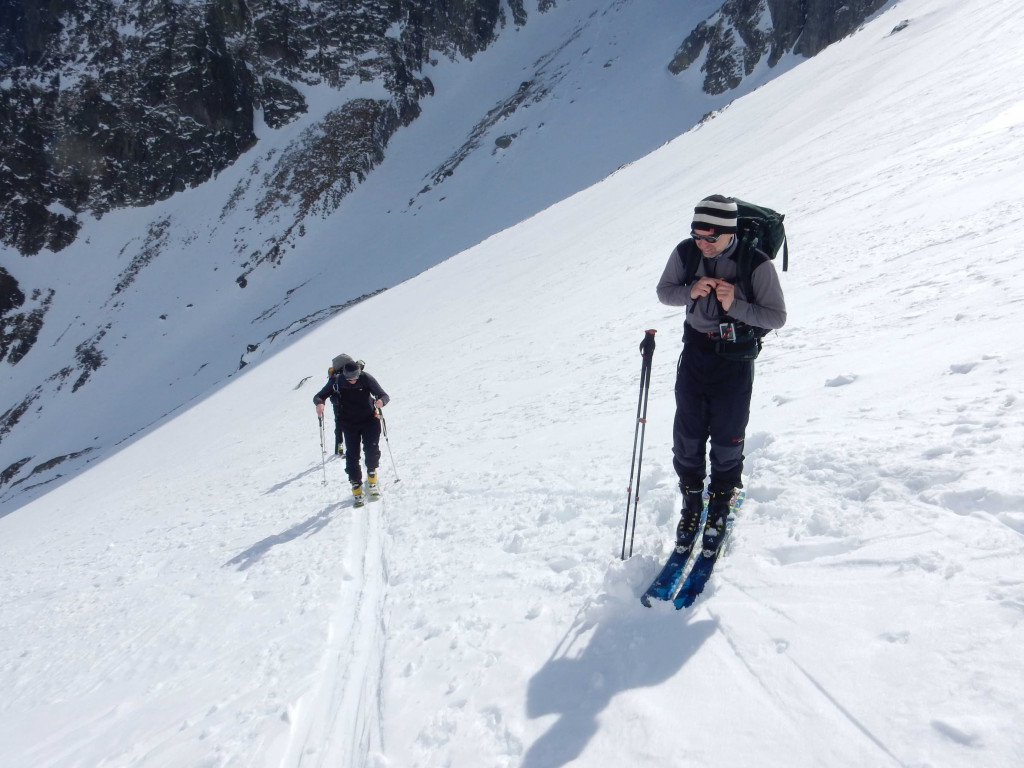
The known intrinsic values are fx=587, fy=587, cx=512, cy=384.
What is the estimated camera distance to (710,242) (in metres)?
3.67

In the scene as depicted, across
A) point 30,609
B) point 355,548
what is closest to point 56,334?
point 30,609

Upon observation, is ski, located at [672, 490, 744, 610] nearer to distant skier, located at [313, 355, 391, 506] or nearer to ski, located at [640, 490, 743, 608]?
ski, located at [640, 490, 743, 608]

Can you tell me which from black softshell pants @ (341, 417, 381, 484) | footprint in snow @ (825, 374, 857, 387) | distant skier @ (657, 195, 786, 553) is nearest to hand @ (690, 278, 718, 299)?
distant skier @ (657, 195, 786, 553)

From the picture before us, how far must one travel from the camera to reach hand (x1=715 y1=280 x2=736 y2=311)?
11.8 feet

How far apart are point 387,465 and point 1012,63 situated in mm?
20379

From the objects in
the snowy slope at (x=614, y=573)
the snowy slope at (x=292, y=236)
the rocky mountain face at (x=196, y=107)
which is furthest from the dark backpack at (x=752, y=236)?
the rocky mountain face at (x=196, y=107)

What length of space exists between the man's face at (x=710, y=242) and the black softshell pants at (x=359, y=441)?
6616 mm

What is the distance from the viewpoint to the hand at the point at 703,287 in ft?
11.9

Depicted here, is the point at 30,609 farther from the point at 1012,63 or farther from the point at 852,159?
the point at 1012,63

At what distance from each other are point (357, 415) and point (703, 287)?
22.1ft

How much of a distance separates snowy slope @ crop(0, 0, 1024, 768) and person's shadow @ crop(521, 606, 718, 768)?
17 millimetres

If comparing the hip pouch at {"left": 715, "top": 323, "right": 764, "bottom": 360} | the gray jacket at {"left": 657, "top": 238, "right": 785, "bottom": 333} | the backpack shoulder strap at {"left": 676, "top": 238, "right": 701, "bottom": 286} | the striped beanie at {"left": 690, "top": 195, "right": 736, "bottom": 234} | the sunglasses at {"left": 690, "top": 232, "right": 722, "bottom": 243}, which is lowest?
the hip pouch at {"left": 715, "top": 323, "right": 764, "bottom": 360}

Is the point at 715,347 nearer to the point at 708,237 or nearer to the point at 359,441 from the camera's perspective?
the point at 708,237

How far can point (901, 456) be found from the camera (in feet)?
14.1
